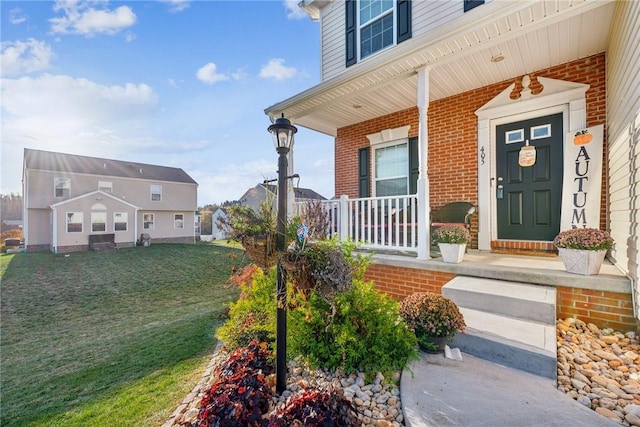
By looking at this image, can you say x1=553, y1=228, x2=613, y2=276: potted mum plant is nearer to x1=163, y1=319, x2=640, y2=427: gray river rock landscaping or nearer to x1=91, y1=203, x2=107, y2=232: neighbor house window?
x1=163, y1=319, x2=640, y2=427: gray river rock landscaping

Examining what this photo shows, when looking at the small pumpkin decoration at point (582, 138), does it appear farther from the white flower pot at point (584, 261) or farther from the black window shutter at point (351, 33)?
the black window shutter at point (351, 33)

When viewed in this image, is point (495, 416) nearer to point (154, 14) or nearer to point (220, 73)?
point (154, 14)

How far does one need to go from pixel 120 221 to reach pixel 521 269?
2066 cm

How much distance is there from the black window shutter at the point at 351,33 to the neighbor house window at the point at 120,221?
17.7 m

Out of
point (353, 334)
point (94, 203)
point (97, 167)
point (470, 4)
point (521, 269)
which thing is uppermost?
point (470, 4)

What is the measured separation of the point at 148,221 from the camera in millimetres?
19344

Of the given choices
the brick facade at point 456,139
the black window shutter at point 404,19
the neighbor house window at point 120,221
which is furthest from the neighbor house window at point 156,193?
the black window shutter at point 404,19

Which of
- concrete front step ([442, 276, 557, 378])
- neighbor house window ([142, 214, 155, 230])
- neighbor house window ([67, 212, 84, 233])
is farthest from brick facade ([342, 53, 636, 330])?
neighbor house window ([142, 214, 155, 230])

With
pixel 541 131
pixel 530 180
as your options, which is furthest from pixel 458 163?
pixel 541 131

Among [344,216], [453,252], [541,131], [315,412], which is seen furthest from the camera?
[344,216]

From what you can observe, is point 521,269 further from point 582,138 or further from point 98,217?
point 98,217

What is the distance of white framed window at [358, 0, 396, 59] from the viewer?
5.59m

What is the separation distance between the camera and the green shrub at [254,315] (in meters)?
2.61

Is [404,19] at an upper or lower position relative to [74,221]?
upper
